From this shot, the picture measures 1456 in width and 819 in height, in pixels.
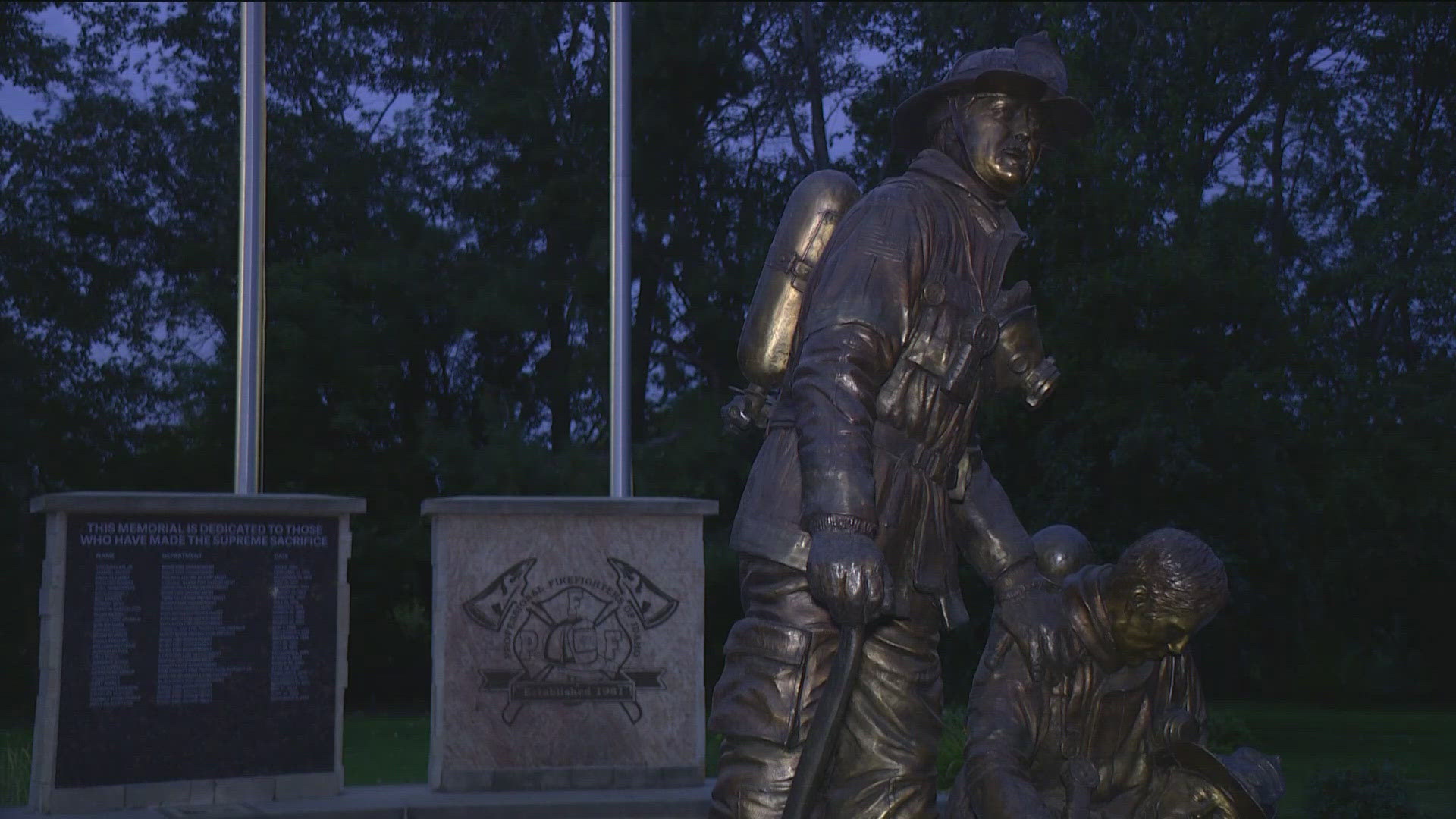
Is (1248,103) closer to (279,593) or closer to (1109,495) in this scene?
(1109,495)

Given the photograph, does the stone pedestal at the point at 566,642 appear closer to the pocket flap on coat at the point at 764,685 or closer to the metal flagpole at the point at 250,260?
the metal flagpole at the point at 250,260

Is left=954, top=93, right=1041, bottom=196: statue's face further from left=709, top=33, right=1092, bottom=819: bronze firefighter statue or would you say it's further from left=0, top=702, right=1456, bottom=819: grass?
left=0, top=702, right=1456, bottom=819: grass

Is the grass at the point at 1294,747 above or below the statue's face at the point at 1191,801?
below

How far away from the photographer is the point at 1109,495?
16891mm

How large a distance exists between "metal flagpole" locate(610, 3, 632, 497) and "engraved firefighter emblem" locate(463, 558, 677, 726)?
113 centimetres

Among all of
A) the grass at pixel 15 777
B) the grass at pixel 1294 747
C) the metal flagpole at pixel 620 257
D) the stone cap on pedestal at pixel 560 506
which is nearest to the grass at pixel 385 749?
the grass at pixel 1294 747

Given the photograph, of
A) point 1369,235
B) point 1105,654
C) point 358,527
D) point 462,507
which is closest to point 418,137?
point 358,527

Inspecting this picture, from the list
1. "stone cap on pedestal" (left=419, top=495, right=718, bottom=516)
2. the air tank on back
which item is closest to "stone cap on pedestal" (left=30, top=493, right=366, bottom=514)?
"stone cap on pedestal" (left=419, top=495, right=718, bottom=516)

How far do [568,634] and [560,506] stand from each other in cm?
87

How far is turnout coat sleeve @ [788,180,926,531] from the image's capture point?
3.61m

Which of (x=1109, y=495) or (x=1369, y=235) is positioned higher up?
A: (x=1369, y=235)

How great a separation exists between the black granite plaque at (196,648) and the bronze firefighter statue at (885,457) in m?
7.08

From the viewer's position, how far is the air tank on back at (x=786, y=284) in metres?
4.18

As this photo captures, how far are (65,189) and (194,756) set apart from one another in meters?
15.3
